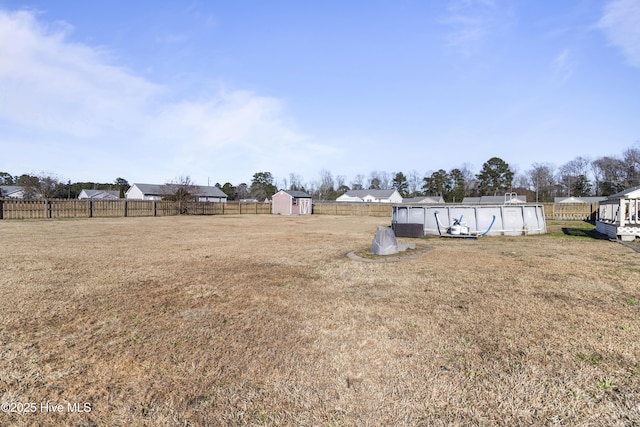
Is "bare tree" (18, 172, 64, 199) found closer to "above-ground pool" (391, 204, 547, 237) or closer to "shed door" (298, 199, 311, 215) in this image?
"shed door" (298, 199, 311, 215)

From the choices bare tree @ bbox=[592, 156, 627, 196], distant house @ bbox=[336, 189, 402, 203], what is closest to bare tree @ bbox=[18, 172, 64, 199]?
distant house @ bbox=[336, 189, 402, 203]

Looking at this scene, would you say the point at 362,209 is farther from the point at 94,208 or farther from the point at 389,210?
the point at 94,208

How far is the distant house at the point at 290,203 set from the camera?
45.7 meters

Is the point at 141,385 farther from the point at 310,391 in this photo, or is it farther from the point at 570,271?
the point at 570,271

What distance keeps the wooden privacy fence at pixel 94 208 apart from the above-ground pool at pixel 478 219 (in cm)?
2622

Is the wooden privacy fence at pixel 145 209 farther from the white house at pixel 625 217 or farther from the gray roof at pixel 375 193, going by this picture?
the gray roof at pixel 375 193

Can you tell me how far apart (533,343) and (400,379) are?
1.84m

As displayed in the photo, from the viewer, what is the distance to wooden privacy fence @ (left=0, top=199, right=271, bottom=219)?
25.1 meters

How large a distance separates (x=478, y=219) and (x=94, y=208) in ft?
98.5

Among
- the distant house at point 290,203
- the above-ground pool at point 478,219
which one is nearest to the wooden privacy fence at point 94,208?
the distant house at point 290,203

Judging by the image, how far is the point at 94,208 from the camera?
2883cm

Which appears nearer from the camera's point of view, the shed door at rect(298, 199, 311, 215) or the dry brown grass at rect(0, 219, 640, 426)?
the dry brown grass at rect(0, 219, 640, 426)

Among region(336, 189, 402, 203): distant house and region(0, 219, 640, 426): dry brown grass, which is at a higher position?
region(336, 189, 402, 203): distant house

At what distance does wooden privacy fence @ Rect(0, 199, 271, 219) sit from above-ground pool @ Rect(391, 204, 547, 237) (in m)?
26.2
